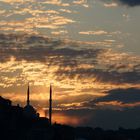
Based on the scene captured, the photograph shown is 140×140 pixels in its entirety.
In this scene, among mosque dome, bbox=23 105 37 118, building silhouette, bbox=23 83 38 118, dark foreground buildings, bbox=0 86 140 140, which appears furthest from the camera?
building silhouette, bbox=23 83 38 118

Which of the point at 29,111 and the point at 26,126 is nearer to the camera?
the point at 26,126

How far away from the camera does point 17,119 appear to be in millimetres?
114625

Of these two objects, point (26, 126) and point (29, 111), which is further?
point (29, 111)

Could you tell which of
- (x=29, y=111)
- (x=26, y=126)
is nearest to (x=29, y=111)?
(x=29, y=111)

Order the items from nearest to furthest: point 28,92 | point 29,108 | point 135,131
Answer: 1. point 29,108
2. point 28,92
3. point 135,131

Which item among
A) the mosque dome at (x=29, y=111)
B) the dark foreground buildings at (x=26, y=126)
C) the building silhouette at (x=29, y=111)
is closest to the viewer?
the dark foreground buildings at (x=26, y=126)

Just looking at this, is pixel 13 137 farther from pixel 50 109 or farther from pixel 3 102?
pixel 50 109

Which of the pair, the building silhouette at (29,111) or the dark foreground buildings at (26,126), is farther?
the building silhouette at (29,111)

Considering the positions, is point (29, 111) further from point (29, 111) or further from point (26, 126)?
point (26, 126)

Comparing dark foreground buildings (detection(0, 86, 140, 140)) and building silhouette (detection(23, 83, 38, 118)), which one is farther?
building silhouette (detection(23, 83, 38, 118))

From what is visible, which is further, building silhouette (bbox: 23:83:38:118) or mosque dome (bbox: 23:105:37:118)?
building silhouette (bbox: 23:83:38:118)

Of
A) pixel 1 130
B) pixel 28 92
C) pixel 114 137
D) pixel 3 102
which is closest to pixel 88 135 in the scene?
pixel 114 137

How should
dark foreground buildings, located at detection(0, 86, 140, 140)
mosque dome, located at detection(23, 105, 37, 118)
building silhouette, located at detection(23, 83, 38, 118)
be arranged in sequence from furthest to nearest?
building silhouette, located at detection(23, 83, 38, 118), mosque dome, located at detection(23, 105, 37, 118), dark foreground buildings, located at detection(0, 86, 140, 140)

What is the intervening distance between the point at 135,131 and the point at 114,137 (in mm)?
39937
